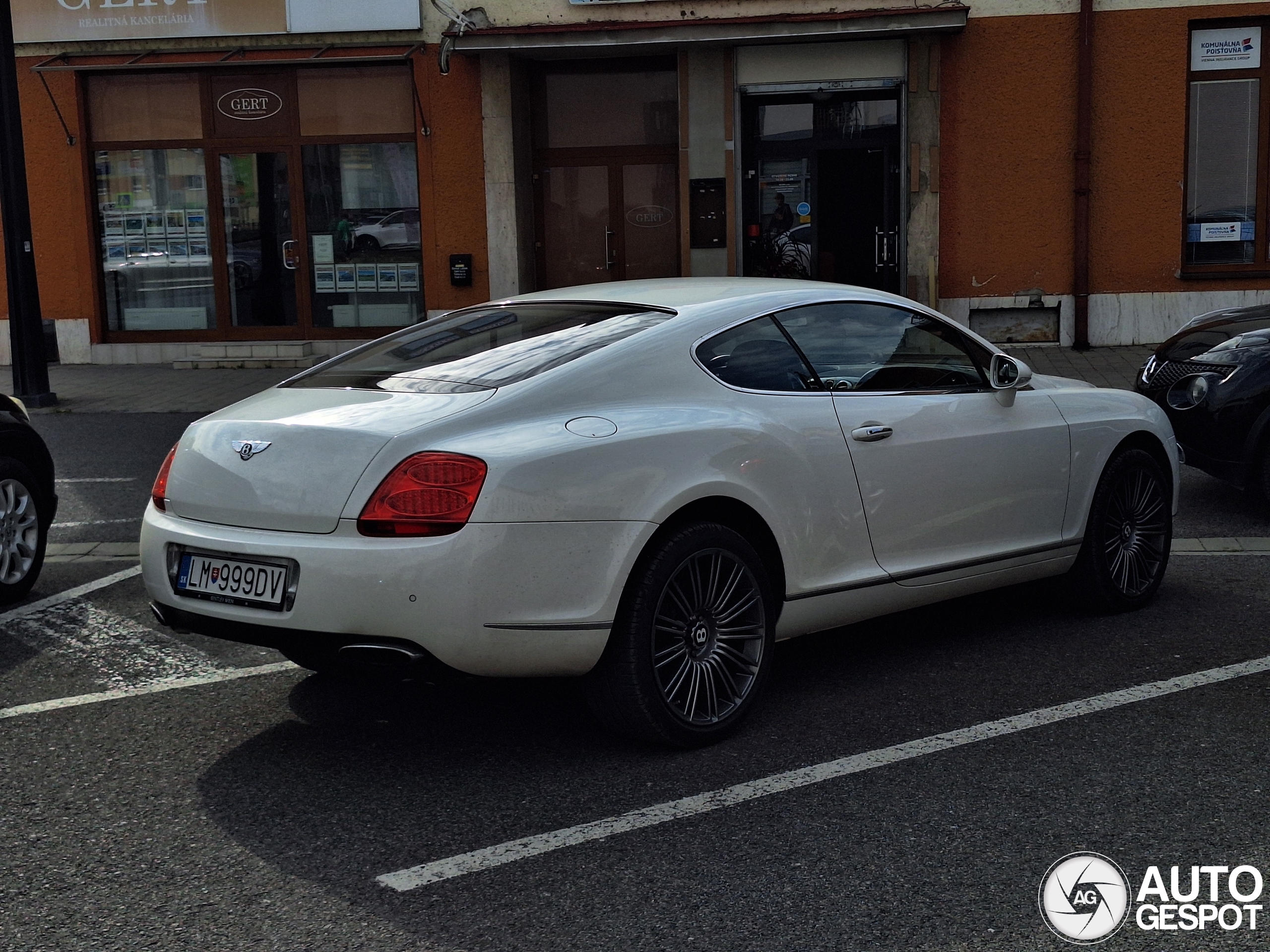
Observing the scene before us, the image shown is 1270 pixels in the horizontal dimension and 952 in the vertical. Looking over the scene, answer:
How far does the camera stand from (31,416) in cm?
1359

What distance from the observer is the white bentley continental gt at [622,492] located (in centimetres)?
403

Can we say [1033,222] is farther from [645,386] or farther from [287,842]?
[287,842]

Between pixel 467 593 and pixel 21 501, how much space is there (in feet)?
11.7

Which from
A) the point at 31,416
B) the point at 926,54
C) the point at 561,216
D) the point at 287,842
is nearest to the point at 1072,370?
the point at 926,54

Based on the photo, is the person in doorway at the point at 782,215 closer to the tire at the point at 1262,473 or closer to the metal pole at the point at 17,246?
the metal pole at the point at 17,246

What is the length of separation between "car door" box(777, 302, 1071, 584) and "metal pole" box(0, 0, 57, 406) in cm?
1083

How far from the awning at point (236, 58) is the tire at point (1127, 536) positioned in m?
13.2

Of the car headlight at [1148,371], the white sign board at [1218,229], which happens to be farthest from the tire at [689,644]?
the white sign board at [1218,229]

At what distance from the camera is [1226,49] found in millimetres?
16547

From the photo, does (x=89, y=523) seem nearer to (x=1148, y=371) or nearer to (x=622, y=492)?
(x=622, y=492)

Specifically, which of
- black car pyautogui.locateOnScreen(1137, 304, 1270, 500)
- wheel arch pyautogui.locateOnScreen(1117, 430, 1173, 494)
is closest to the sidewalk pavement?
black car pyautogui.locateOnScreen(1137, 304, 1270, 500)

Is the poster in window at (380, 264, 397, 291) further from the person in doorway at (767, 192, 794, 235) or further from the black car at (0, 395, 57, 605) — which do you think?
the black car at (0, 395, 57, 605)

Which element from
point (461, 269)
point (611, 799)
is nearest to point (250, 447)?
point (611, 799)
